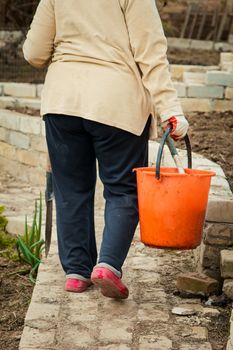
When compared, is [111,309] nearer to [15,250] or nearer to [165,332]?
[165,332]

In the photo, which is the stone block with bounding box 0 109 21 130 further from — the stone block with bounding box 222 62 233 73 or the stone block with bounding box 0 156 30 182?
the stone block with bounding box 222 62 233 73

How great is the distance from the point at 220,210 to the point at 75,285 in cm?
84

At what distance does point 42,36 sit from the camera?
197 inches

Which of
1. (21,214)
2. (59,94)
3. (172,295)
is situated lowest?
(21,214)

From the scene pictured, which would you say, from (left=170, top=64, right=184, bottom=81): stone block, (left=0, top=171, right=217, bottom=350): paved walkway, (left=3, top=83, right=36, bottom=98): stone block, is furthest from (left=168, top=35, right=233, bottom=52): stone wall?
(left=0, top=171, right=217, bottom=350): paved walkway

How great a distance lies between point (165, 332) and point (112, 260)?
0.46 m

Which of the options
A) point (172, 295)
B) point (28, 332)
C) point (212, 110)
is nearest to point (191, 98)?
point (212, 110)

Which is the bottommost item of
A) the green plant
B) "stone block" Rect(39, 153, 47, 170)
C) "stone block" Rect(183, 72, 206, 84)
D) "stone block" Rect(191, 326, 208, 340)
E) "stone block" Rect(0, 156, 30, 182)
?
"stone block" Rect(0, 156, 30, 182)

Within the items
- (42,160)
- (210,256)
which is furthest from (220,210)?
(42,160)

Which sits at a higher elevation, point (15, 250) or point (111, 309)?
point (111, 309)

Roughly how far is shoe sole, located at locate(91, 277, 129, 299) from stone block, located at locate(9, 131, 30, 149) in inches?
197

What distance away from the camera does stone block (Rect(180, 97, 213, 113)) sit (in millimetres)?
10516

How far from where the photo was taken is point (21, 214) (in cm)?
799

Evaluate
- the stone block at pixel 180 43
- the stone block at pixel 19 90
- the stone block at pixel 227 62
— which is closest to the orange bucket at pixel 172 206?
the stone block at pixel 227 62
